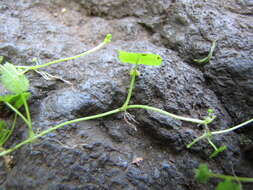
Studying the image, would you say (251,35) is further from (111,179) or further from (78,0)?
(78,0)

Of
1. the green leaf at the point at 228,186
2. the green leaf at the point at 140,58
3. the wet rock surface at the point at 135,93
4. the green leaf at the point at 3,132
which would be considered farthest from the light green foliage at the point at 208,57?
the green leaf at the point at 3,132

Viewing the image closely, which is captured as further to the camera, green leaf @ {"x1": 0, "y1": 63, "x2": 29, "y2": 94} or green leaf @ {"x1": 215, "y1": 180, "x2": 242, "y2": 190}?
green leaf @ {"x1": 0, "y1": 63, "x2": 29, "y2": 94}

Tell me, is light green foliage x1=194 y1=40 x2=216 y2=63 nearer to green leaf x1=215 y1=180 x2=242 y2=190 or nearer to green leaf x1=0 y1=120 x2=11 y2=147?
green leaf x1=215 y1=180 x2=242 y2=190

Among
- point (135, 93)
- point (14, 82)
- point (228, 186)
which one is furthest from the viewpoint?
point (135, 93)

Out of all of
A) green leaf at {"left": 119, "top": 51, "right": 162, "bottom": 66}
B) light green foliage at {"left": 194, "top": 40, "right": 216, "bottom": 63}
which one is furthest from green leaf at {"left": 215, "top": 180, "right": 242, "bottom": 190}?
light green foliage at {"left": 194, "top": 40, "right": 216, "bottom": 63}

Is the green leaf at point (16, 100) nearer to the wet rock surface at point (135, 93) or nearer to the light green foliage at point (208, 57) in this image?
the wet rock surface at point (135, 93)

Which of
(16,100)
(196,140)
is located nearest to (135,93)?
(196,140)

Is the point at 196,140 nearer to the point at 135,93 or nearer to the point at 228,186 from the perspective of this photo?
the point at 228,186

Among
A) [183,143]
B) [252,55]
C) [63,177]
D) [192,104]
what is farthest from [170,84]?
[63,177]

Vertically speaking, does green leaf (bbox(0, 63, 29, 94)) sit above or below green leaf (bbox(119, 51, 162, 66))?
below
